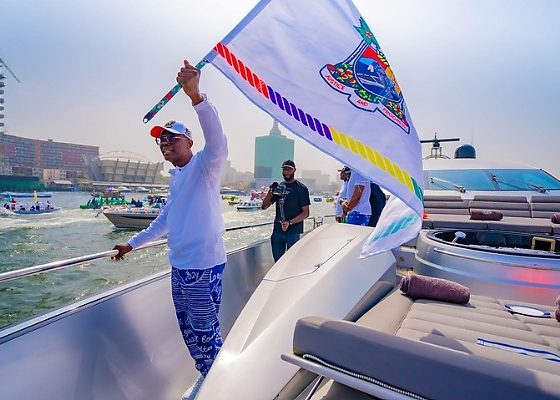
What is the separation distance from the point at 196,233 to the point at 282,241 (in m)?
1.95

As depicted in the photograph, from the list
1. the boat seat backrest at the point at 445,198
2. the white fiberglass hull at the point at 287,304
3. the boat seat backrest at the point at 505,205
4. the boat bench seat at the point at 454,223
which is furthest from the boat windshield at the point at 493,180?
the white fiberglass hull at the point at 287,304

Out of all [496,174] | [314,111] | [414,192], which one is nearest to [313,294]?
[414,192]

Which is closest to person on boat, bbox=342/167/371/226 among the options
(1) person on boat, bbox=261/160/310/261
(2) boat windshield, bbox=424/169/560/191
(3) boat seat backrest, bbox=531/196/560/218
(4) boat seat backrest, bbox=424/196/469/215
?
(1) person on boat, bbox=261/160/310/261

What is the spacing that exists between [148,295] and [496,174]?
265 inches

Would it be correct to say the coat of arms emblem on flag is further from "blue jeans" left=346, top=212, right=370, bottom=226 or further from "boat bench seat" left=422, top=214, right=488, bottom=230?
"boat bench seat" left=422, top=214, right=488, bottom=230

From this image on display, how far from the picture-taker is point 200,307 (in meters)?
1.63

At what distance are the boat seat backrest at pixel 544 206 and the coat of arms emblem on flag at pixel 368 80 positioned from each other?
4.62 meters

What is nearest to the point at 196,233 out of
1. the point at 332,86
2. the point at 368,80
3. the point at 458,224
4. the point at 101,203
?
the point at 332,86

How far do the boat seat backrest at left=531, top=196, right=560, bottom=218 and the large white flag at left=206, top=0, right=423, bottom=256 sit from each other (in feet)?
14.9

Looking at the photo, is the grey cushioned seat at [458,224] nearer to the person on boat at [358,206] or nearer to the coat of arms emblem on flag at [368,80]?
the person on boat at [358,206]

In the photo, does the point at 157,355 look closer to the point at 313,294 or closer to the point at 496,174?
the point at 313,294

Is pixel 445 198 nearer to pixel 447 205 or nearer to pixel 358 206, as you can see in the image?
pixel 447 205

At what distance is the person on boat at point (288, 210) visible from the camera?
3453 millimetres

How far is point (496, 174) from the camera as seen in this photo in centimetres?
646
